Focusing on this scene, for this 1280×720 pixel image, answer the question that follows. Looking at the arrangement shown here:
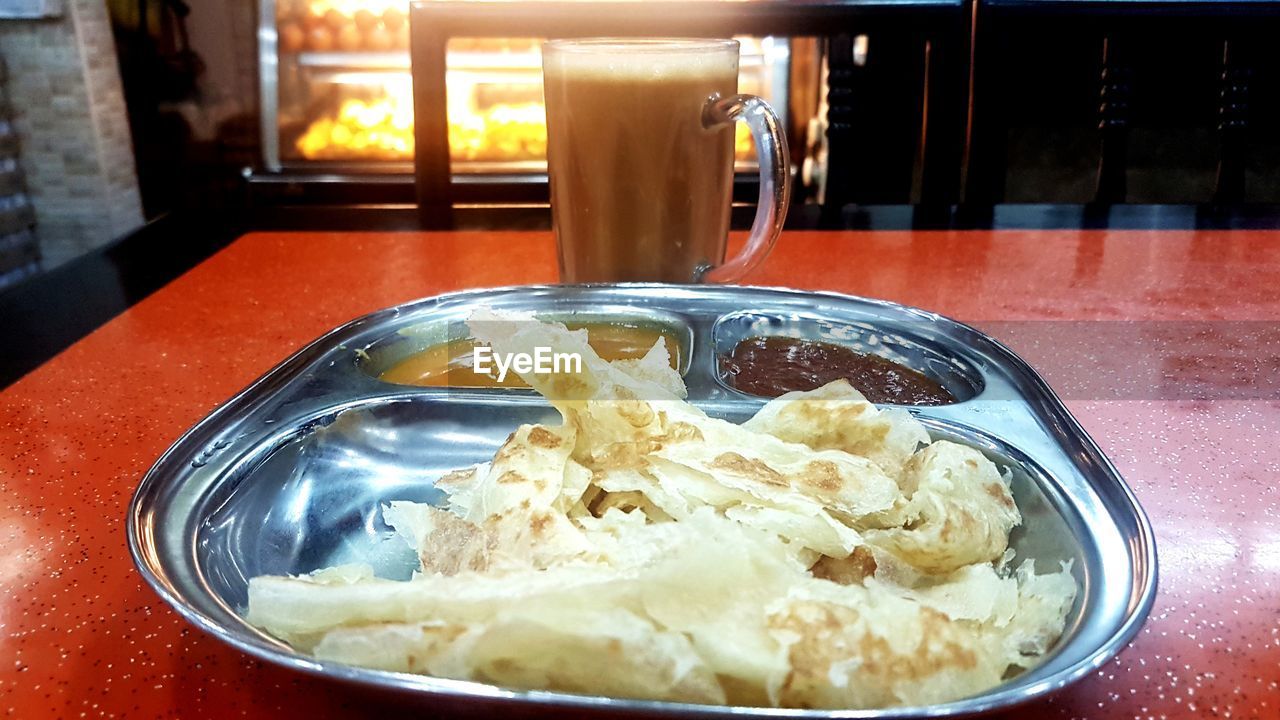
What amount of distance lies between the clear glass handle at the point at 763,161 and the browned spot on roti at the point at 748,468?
586 mm

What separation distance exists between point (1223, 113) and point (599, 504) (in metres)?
1.91

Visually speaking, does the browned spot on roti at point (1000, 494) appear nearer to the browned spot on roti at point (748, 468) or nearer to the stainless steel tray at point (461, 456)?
the stainless steel tray at point (461, 456)

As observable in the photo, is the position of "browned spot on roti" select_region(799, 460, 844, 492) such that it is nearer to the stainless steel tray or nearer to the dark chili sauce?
the stainless steel tray

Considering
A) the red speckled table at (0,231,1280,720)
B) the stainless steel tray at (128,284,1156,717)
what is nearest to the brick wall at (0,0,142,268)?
the red speckled table at (0,231,1280,720)

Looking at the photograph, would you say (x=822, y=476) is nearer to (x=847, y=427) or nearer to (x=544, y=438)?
(x=847, y=427)

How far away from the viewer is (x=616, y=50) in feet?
3.92

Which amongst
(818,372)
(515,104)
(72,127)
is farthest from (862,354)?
(72,127)

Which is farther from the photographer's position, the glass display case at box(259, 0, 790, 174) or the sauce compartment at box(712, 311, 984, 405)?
the glass display case at box(259, 0, 790, 174)

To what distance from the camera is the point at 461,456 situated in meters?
0.87

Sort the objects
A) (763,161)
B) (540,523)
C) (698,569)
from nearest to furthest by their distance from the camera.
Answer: (698,569) < (540,523) < (763,161)

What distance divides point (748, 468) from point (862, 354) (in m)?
0.43

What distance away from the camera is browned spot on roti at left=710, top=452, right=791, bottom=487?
2.13 feet

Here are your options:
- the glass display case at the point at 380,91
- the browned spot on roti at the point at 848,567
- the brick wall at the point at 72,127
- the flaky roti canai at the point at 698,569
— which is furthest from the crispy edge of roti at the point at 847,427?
→ the brick wall at the point at 72,127

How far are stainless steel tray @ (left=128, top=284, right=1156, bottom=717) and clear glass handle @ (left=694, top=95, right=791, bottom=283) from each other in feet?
0.32
